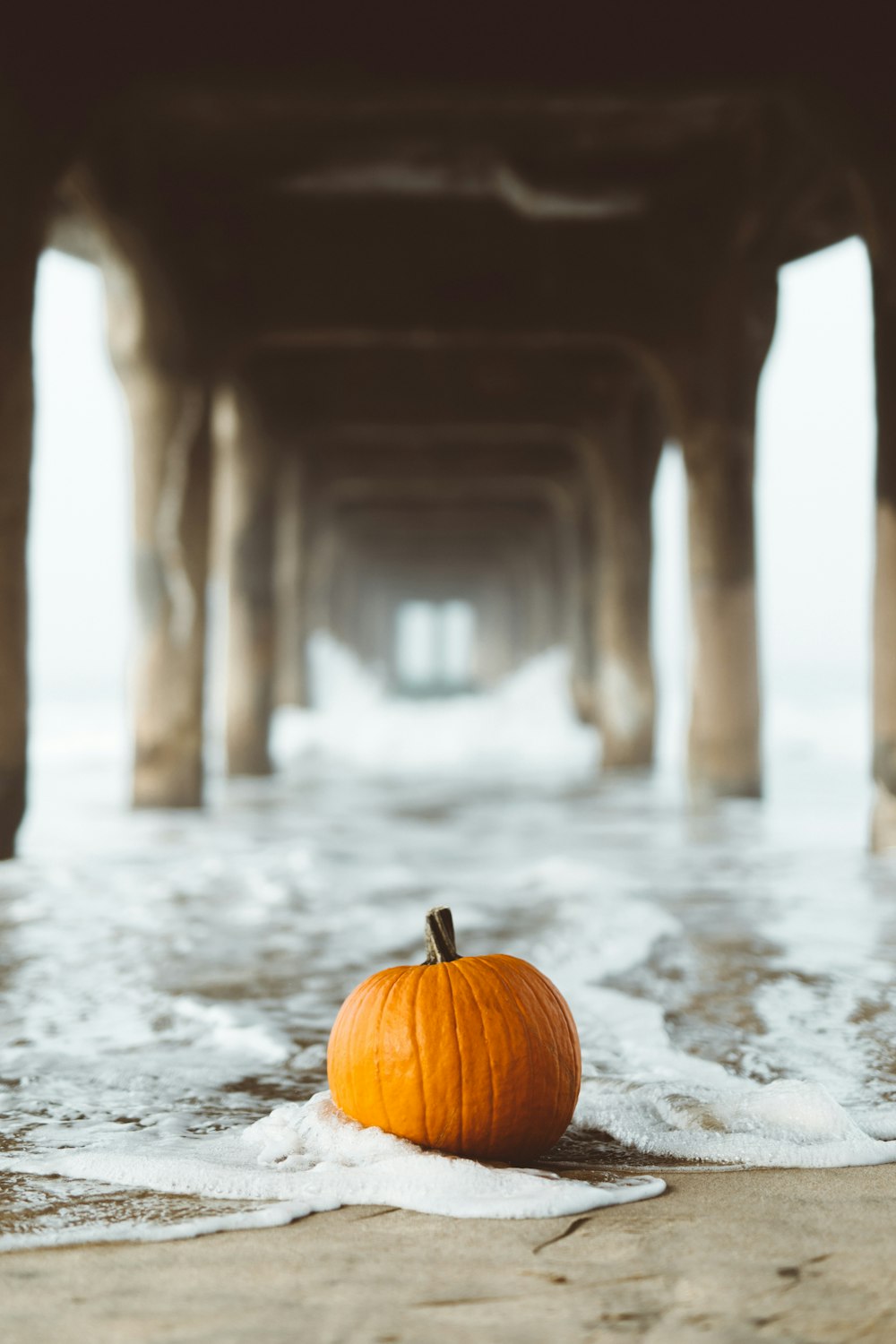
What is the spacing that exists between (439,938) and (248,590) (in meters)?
11.9

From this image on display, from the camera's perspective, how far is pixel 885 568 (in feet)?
24.0

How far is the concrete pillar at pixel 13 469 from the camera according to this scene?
6992mm

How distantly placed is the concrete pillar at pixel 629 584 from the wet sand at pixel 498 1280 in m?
13.1

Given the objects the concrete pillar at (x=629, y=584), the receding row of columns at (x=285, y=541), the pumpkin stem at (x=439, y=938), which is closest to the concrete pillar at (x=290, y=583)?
the receding row of columns at (x=285, y=541)

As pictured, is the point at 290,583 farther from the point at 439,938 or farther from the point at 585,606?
the point at 439,938

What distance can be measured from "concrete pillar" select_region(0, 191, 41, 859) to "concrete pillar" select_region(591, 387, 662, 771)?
360 inches

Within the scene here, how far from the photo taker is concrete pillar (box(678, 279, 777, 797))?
11.1 m

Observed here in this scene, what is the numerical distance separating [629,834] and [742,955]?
4.56 m

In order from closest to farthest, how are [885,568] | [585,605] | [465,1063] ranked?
[465,1063] < [885,568] < [585,605]

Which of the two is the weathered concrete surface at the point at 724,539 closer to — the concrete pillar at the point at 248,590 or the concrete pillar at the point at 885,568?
the concrete pillar at the point at 885,568

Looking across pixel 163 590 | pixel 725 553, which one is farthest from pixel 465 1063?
pixel 725 553

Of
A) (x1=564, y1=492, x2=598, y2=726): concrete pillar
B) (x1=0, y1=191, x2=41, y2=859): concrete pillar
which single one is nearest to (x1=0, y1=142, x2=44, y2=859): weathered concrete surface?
(x1=0, y1=191, x2=41, y2=859): concrete pillar

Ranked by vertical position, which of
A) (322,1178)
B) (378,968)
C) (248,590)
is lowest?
(378,968)

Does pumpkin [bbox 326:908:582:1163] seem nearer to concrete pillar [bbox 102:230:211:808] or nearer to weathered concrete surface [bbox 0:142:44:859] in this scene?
weathered concrete surface [bbox 0:142:44:859]
